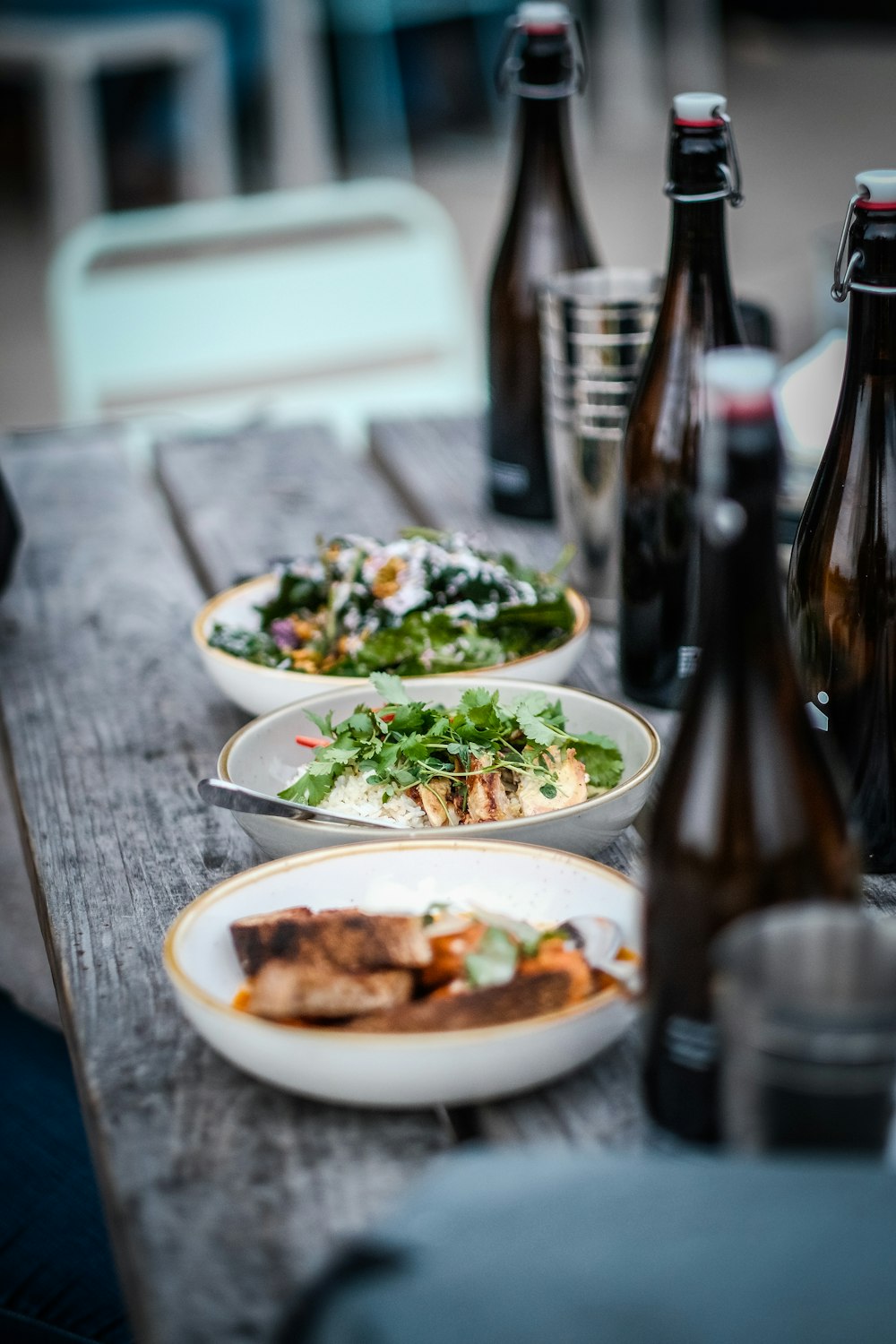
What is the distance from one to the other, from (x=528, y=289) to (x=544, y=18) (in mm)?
274

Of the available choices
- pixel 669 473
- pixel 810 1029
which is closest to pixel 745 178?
pixel 669 473

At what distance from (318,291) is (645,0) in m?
6.23

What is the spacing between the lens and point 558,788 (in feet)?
2.97

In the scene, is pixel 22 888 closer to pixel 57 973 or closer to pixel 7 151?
pixel 57 973

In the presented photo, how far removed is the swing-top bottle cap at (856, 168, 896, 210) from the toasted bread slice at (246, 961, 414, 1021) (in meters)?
0.45

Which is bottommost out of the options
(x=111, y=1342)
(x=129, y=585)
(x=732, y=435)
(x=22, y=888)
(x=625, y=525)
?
(x=22, y=888)

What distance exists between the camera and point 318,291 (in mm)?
2369

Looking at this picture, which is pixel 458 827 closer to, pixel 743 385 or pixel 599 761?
pixel 599 761

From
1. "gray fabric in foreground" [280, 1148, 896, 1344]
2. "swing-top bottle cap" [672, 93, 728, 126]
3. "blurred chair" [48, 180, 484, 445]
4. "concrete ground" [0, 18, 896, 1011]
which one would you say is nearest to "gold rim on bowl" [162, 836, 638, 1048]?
"gray fabric in foreground" [280, 1148, 896, 1344]

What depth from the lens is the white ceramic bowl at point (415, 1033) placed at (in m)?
0.65

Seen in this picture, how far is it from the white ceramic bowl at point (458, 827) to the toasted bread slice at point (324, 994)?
157mm

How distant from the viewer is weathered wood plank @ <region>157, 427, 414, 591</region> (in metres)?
1.57

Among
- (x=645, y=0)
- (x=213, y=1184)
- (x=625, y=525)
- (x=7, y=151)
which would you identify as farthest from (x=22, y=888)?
(x=645, y=0)

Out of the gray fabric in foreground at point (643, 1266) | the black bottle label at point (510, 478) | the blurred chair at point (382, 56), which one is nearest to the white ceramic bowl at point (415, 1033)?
the gray fabric in foreground at point (643, 1266)
